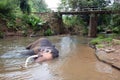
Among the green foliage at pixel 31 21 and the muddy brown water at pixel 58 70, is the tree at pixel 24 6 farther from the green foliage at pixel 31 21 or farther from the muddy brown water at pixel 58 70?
the muddy brown water at pixel 58 70

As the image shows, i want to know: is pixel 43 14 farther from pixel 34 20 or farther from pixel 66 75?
pixel 66 75

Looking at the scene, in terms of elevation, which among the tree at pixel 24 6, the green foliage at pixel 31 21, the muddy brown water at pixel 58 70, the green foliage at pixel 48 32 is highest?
the tree at pixel 24 6

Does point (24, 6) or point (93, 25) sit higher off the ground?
point (24, 6)

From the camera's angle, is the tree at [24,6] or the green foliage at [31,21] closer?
the green foliage at [31,21]

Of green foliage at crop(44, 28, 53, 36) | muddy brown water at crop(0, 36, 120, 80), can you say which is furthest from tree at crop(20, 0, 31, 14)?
muddy brown water at crop(0, 36, 120, 80)

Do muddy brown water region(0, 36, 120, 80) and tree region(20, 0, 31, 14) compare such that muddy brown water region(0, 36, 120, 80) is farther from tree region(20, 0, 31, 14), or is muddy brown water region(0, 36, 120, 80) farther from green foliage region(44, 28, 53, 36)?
tree region(20, 0, 31, 14)

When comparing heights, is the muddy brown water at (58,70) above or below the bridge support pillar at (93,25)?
below

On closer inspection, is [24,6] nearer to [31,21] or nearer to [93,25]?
[31,21]

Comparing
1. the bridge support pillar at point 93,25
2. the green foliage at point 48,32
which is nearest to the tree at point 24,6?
the green foliage at point 48,32

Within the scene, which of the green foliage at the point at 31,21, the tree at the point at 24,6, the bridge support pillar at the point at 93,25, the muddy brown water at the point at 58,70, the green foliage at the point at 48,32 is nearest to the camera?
the muddy brown water at the point at 58,70

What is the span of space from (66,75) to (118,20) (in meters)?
19.1

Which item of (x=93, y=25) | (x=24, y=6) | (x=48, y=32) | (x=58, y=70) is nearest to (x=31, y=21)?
(x=48, y=32)

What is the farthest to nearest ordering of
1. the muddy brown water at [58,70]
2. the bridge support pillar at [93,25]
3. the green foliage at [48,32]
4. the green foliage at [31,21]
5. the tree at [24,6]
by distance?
the bridge support pillar at [93,25] → the tree at [24,6] → the green foliage at [48,32] → the green foliage at [31,21] → the muddy brown water at [58,70]

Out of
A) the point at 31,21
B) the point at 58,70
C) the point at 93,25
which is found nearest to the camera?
the point at 58,70
